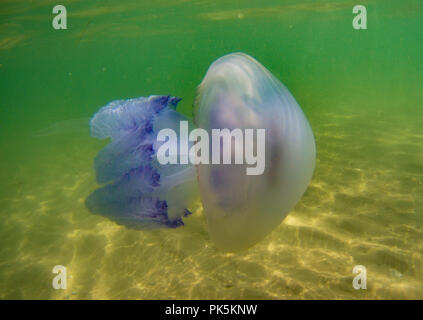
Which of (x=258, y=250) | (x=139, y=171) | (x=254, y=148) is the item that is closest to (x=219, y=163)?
(x=254, y=148)

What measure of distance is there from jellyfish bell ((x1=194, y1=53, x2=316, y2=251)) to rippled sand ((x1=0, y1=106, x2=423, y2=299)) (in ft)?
4.88

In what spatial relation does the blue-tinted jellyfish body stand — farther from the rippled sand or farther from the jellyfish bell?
the rippled sand

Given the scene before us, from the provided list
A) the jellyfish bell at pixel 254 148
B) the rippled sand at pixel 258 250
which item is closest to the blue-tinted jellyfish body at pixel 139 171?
the jellyfish bell at pixel 254 148

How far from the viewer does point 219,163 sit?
5.33 feet

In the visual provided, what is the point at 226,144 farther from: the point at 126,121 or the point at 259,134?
the point at 126,121

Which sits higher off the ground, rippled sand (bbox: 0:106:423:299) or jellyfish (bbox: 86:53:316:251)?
jellyfish (bbox: 86:53:316:251)

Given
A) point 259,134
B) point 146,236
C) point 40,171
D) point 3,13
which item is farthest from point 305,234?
point 3,13

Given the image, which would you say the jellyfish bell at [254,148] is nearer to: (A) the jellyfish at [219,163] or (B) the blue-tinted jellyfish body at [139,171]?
(A) the jellyfish at [219,163]

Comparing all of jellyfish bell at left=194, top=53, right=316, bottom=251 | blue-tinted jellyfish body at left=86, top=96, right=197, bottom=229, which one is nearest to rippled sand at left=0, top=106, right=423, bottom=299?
blue-tinted jellyfish body at left=86, top=96, right=197, bottom=229

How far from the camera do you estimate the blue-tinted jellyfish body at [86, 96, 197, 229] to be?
2158mm

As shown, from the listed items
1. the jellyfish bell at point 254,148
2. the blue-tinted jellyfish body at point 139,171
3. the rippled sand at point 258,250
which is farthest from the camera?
the rippled sand at point 258,250

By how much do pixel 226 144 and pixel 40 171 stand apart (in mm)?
8608

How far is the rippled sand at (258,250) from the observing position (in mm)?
3088

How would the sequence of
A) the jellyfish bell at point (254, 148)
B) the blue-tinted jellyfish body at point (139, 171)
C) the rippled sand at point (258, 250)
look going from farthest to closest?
1. the rippled sand at point (258, 250)
2. the blue-tinted jellyfish body at point (139, 171)
3. the jellyfish bell at point (254, 148)
